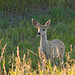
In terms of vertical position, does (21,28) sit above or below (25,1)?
below

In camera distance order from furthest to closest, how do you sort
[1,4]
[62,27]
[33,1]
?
1. [33,1]
2. [1,4]
3. [62,27]

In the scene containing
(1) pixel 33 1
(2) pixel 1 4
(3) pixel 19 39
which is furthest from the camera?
(1) pixel 33 1

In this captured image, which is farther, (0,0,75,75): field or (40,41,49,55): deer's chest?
(0,0,75,75): field

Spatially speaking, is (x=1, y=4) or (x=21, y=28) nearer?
(x=21, y=28)

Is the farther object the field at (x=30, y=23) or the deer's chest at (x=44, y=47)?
the field at (x=30, y=23)

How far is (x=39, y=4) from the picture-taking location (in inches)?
547

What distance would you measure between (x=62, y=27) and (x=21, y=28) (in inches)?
86.3

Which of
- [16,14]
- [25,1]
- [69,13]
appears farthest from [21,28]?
[69,13]

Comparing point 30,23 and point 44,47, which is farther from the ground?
point 30,23

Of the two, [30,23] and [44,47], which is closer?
[44,47]

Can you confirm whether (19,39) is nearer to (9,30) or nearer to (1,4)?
(9,30)

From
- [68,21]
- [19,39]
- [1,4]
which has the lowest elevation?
[19,39]

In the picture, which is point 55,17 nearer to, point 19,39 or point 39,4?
point 39,4

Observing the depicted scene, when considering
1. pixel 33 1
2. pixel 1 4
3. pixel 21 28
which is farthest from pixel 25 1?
pixel 21 28
